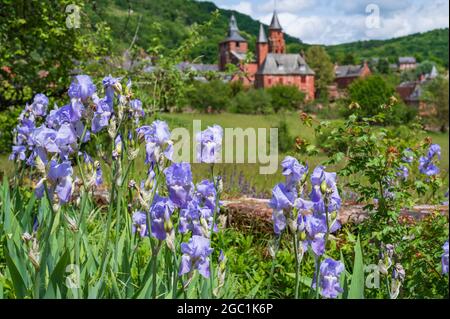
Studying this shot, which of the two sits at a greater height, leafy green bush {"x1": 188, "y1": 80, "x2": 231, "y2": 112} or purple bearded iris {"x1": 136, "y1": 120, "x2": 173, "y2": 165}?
leafy green bush {"x1": 188, "y1": 80, "x2": 231, "y2": 112}

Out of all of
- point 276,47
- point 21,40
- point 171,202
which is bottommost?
point 171,202

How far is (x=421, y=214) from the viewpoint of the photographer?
4.23m

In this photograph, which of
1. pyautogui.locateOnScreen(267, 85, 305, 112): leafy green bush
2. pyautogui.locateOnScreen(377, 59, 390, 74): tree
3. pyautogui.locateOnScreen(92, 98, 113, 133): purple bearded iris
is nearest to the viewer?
pyautogui.locateOnScreen(92, 98, 113, 133): purple bearded iris

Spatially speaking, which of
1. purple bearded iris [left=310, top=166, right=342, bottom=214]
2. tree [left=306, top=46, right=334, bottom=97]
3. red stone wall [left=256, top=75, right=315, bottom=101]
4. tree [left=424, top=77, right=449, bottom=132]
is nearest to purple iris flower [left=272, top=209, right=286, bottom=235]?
purple bearded iris [left=310, top=166, right=342, bottom=214]

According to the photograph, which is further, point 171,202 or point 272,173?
point 272,173

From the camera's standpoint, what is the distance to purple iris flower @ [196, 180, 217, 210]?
2104 mm

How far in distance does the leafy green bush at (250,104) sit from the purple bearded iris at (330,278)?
34913mm

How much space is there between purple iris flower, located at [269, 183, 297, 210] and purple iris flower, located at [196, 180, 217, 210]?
0.53 metres

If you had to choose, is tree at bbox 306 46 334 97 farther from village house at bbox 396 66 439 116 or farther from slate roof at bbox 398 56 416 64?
slate roof at bbox 398 56 416 64

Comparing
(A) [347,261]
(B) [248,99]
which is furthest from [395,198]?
(B) [248,99]

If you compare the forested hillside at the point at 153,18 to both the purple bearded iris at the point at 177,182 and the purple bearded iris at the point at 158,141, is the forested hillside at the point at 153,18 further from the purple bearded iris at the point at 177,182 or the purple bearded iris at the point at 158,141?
the purple bearded iris at the point at 177,182

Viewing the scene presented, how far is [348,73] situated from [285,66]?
960 inches
